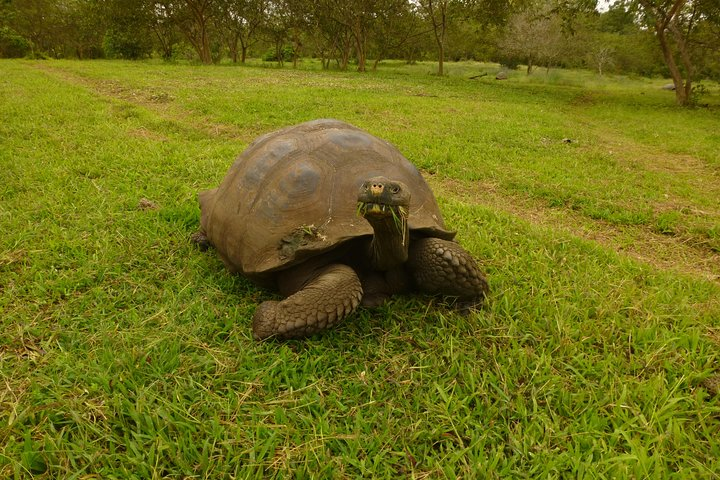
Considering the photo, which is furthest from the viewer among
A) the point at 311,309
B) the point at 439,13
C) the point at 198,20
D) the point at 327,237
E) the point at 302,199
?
the point at 439,13

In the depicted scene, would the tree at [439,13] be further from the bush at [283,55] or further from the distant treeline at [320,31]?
the bush at [283,55]

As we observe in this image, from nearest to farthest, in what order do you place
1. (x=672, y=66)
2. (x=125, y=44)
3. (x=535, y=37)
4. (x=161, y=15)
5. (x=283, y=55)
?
(x=672, y=66) → (x=161, y=15) → (x=125, y=44) → (x=535, y=37) → (x=283, y=55)

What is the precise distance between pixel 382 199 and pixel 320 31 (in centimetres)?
2962

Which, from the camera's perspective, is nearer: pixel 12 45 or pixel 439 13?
pixel 439 13

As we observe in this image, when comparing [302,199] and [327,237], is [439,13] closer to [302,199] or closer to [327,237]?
[302,199]

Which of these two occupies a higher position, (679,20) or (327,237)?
(679,20)

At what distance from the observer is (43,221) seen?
3.05 m

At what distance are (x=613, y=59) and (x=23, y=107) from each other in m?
41.0

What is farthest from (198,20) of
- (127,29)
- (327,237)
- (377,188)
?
(377,188)

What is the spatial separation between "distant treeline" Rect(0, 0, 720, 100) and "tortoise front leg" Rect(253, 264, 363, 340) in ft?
58.2

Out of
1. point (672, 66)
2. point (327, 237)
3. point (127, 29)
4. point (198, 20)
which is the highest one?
point (198, 20)

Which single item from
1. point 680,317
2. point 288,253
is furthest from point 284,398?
point 680,317

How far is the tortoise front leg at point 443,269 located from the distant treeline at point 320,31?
17.3 metres

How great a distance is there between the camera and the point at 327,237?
1985mm
